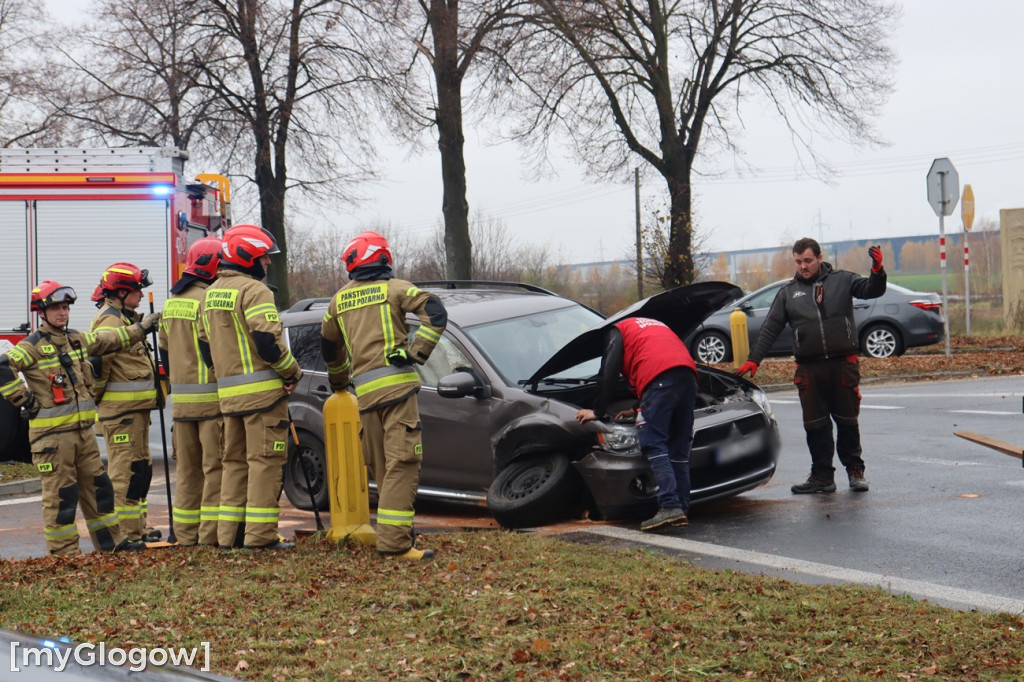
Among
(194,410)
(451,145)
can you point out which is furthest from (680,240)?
(194,410)

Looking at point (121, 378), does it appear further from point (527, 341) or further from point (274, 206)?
point (274, 206)

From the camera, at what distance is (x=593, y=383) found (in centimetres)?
805

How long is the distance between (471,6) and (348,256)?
55.2ft

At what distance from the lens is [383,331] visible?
6.32 metres

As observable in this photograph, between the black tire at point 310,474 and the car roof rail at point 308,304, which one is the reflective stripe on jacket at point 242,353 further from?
the car roof rail at point 308,304

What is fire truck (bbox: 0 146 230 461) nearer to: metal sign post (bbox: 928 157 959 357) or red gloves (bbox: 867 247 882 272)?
red gloves (bbox: 867 247 882 272)

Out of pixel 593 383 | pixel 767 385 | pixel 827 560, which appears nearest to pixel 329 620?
pixel 827 560

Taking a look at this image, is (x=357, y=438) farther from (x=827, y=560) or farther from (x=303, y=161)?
(x=303, y=161)

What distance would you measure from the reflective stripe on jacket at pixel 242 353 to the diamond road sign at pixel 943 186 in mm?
13958

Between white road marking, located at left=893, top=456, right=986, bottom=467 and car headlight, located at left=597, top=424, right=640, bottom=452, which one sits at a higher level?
car headlight, located at left=597, top=424, right=640, bottom=452

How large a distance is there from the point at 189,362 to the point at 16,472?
583cm

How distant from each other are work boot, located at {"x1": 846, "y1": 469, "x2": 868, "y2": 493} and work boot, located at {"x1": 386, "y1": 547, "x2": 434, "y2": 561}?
378 centimetres

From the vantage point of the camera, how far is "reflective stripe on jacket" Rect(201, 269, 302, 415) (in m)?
6.43

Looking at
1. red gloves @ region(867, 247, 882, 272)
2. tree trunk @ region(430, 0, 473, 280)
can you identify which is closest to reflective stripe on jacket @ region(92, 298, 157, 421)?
red gloves @ region(867, 247, 882, 272)
